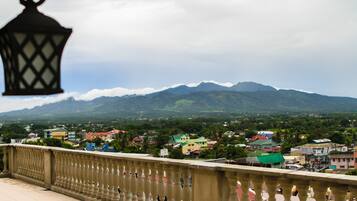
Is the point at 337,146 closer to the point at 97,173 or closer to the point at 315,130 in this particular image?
the point at 315,130

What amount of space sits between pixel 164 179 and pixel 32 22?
456 cm

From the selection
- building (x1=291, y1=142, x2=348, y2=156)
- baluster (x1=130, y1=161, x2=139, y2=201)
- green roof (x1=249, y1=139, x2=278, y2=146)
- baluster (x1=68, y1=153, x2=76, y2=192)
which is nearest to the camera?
baluster (x1=130, y1=161, x2=139, y2=201)

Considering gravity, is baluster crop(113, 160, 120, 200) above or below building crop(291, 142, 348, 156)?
above

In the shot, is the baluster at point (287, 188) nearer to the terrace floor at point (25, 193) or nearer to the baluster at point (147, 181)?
the baluster at point (147, 181)

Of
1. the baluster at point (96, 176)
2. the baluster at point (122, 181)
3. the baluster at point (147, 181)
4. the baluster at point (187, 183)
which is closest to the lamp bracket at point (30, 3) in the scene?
the baluster at point (187, 183)

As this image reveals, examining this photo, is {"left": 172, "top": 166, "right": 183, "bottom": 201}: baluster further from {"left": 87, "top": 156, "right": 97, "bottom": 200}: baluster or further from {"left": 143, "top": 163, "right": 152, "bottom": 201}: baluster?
{"left": 87, "top": 156, "right": 97, "bottom": 200}: baluster

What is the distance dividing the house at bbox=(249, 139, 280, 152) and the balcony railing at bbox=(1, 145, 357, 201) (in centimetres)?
7336

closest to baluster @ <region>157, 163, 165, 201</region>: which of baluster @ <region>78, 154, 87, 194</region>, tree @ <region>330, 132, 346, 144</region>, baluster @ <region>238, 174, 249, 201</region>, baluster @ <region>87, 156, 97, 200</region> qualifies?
baluster @ <region>238, 174, 249, 201</region>

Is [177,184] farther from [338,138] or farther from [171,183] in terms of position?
[338,138]

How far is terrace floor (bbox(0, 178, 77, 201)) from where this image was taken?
8984mm

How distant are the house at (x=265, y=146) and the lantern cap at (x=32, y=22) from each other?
8038 cm

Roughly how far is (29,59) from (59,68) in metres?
0.17

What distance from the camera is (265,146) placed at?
286 feet

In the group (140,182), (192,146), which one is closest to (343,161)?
(192,146)
